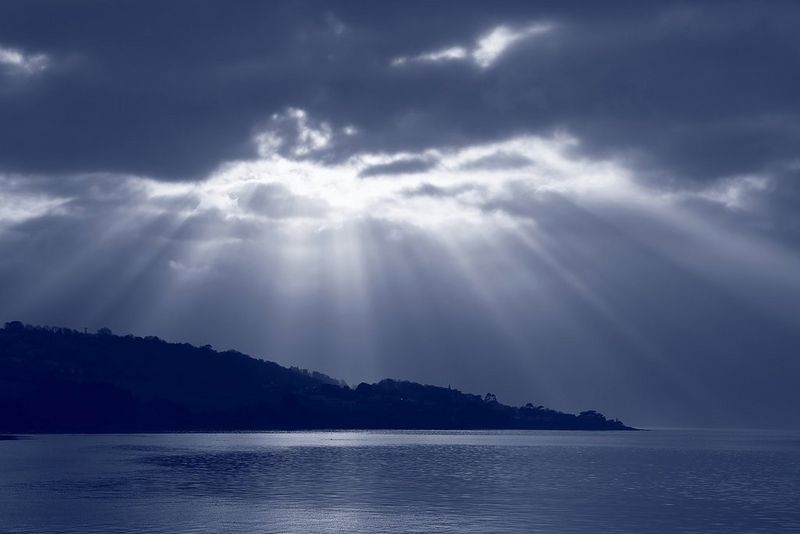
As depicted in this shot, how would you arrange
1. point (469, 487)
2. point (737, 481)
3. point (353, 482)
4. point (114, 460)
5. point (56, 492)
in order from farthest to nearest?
point (114, 460) → point (737, 481) → point (353, 482) → point (469, 487) → point (56, 492)

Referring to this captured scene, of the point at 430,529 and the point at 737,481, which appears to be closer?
the point at 430,529

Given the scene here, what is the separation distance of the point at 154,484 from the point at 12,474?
38.7 m

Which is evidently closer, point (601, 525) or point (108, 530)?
point (108, 530)

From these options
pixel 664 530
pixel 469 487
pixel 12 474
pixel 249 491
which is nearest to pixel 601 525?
pixel 664 530

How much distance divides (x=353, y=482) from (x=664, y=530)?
64189 millimetres

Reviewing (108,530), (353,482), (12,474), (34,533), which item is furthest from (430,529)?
(12,474)

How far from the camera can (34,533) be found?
80688 millimetres

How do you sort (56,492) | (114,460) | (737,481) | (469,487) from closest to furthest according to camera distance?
(56,492)
(469,487)
(737,481)
(114,460)

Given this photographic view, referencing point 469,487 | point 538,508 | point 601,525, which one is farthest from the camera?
point 469,487

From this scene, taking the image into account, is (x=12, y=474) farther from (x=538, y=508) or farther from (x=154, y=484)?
(x=538, y=508)

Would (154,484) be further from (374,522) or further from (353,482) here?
(374,522)

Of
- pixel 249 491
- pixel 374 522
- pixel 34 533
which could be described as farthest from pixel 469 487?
pixel 34 533

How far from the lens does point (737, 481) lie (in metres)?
148

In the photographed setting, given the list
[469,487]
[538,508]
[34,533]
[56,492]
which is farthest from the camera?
[469,487]
